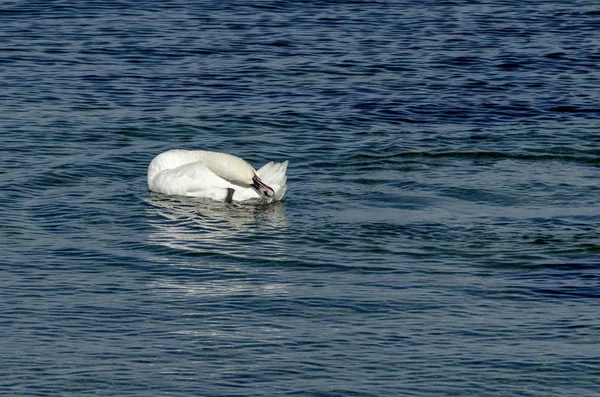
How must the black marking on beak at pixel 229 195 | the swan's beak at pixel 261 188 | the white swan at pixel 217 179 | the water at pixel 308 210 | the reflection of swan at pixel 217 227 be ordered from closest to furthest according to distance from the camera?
1. the water at pixel 308 210
2. the reflection of swan at pixel 217 227
3. the swan's beak at pixel 261 188
4. the white swan at pixel 217 179
5. the black marking on beak at pixel 229 195

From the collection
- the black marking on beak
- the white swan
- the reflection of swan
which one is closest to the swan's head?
the white swan

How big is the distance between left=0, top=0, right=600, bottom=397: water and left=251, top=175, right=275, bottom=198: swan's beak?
198mm

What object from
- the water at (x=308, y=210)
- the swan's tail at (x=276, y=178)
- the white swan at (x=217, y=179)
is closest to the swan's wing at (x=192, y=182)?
the white swan at (x=217, y=179)

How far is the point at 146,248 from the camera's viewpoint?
1251cm

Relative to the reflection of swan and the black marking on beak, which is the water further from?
the black marking on beak

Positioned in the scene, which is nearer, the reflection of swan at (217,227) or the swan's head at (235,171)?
the reflection of swan at (217,227)

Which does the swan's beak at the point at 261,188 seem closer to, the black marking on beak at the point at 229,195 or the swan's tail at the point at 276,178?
the swan's tail at the point at 276,178

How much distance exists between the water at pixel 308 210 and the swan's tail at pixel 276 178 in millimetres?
211

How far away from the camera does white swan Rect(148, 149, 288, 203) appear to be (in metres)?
14.6

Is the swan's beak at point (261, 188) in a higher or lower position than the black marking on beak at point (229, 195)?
higher

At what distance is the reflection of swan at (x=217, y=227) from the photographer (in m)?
12.6

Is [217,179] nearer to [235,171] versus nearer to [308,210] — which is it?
[235,171]

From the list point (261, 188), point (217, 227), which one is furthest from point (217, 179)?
point (217, 227)

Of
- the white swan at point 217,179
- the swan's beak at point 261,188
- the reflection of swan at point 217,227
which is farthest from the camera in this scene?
the white swan at point 217,179
